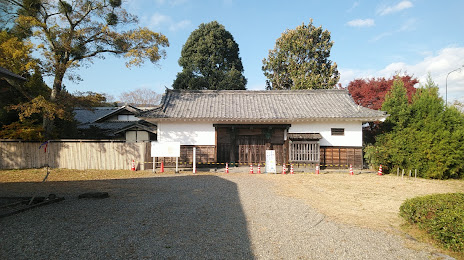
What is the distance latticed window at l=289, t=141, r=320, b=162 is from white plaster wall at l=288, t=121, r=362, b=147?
33.5 inches

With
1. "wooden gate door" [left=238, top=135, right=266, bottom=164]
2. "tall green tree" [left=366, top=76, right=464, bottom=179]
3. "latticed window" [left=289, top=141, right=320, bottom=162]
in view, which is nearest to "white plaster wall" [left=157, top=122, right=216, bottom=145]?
"wooden gate door" [left=238, top=135, right=266, bottom=164]

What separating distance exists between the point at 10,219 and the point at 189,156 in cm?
1077

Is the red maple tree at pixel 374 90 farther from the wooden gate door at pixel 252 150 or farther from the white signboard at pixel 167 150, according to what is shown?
the white signboard at pixel 167 150

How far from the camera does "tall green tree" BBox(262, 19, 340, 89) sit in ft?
86.5

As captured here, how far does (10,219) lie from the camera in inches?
231

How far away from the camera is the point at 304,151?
1596 centimetres

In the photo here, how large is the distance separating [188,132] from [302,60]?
54.8 ft

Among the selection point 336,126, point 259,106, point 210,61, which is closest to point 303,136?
point 336,126

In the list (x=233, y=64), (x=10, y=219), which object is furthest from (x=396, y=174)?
(x=233, y=64)

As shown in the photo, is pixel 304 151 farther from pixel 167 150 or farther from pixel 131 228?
pixel 131 228

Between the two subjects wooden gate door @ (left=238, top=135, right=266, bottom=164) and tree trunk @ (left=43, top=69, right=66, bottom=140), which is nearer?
tree trunk @ (left=43, top=69, right=66, bottom=140)

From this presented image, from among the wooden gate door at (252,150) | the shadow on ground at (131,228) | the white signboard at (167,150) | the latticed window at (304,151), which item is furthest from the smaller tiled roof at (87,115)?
the latticed window at (304,151)

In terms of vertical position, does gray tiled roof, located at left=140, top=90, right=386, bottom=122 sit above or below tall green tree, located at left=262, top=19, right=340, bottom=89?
below

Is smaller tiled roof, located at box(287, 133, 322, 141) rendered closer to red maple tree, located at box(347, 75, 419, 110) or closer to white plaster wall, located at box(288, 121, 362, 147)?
white plaster wall, located at box(288, 121, 362, 147)
